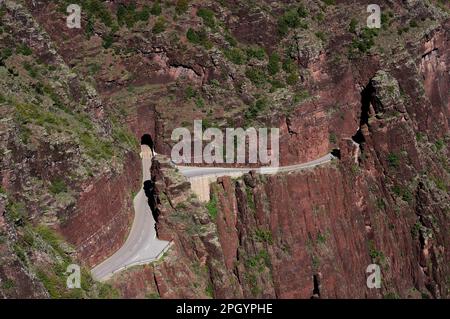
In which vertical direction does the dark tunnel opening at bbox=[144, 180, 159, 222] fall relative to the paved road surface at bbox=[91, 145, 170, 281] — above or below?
above

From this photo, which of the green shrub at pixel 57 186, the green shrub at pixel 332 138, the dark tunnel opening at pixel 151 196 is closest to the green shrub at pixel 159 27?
the dark tunnel opening at pixel 151 196

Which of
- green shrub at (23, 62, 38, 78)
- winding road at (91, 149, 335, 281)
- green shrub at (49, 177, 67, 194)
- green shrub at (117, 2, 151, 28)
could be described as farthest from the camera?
green shrub at (117, 2, 151, 28)

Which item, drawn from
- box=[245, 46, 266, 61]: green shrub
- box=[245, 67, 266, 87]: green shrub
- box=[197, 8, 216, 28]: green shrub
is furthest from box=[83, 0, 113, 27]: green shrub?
box=[245, 67, 266, 87]: green shrub

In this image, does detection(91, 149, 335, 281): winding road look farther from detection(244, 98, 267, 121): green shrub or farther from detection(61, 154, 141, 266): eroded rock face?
detection(244, 98, 267, 121): green shrub

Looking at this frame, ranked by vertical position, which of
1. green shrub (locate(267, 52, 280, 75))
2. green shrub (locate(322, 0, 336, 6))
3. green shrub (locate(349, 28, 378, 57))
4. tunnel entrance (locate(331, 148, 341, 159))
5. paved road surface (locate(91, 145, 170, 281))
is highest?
green shrub (locate(322, 0, 336, 6))

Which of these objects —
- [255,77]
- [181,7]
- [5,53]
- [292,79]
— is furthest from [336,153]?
[5,53]

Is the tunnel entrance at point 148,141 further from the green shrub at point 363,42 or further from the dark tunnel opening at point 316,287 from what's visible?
the green shrub at point 363,42

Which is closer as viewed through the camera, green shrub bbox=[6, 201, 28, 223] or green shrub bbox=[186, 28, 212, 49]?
green shrub bbox=[6, 201, 28, 223]
